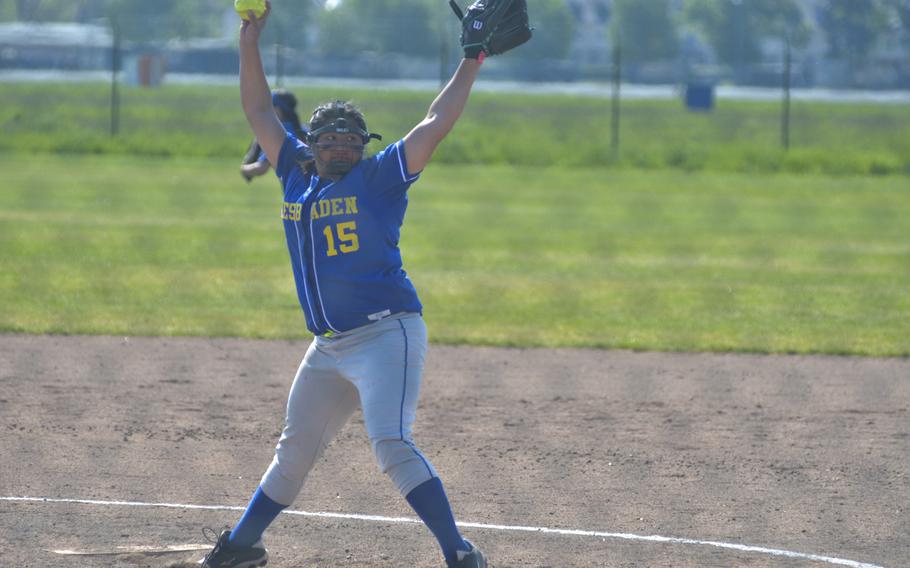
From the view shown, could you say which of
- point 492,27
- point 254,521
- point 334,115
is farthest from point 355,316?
point 492,27

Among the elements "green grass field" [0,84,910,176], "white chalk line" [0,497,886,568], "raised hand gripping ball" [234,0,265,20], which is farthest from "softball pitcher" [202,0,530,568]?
"green grass field" [0,84,910,176]

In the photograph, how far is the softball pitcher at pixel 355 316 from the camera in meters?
4.66

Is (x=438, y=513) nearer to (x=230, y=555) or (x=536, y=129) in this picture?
(x=230, y=555)

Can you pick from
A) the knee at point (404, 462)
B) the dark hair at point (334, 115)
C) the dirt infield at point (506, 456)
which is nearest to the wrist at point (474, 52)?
the dark hair at point (334, 115)

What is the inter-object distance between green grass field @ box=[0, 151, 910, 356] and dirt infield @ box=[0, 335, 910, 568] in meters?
0.91

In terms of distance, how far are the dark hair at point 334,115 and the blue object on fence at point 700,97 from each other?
35366 millimetres

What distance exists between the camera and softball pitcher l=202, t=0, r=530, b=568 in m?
4.66

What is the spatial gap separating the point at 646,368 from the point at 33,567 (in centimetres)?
543

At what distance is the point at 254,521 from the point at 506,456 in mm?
2260

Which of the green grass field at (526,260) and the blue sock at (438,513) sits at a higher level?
the blue sock at (438,513)

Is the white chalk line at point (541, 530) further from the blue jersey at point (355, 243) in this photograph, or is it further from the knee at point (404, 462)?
the blue jersey at point (355, 243)

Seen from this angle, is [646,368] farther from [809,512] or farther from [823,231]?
[823,231]

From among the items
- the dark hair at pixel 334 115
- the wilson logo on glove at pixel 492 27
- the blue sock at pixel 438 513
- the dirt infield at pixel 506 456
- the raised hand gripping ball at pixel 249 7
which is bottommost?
the dirt infield at pixel 506 456

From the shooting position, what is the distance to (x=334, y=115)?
15.6 feet
